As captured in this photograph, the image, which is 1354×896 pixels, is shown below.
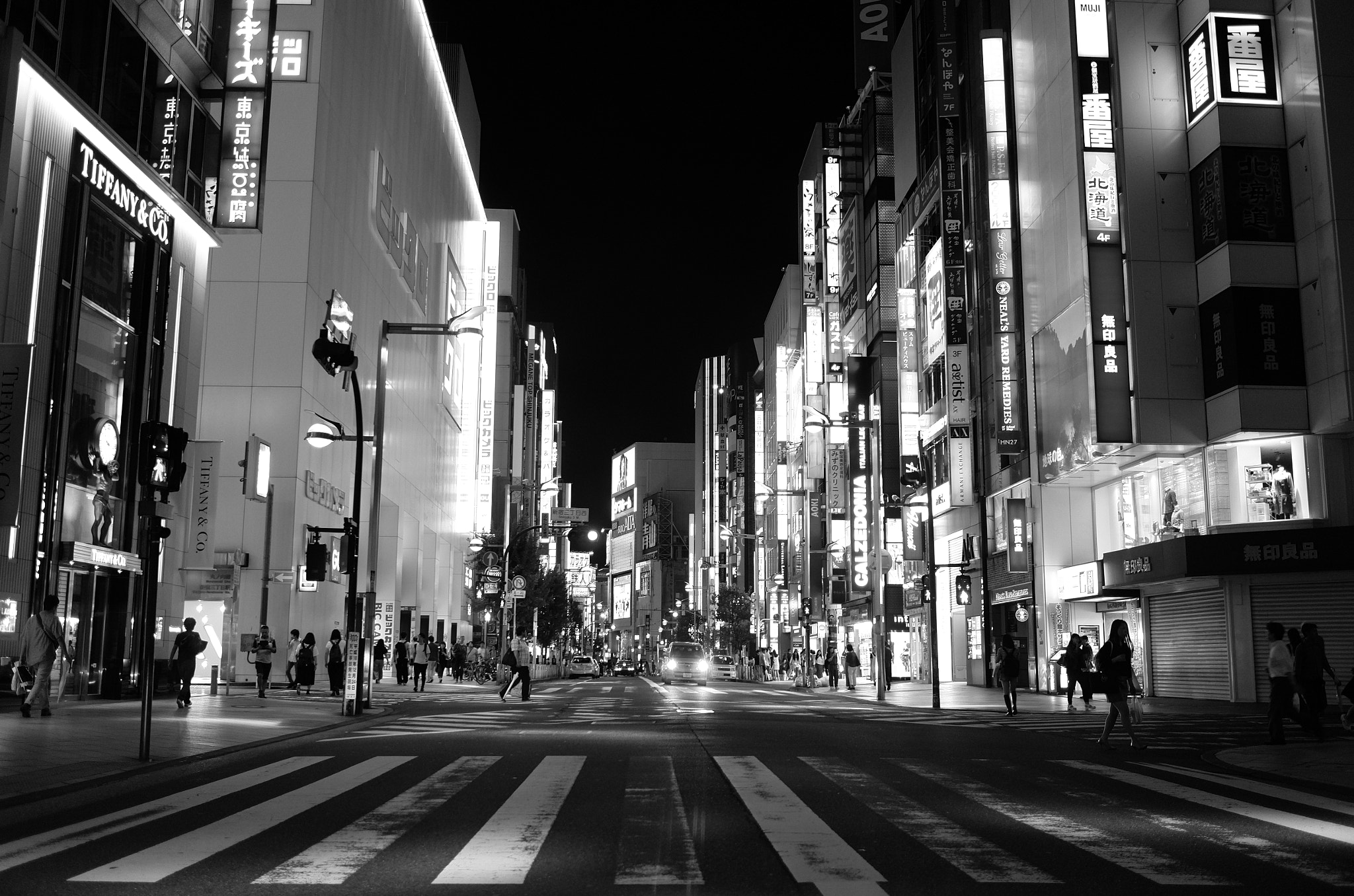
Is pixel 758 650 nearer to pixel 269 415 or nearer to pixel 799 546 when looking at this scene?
pixel 799 546

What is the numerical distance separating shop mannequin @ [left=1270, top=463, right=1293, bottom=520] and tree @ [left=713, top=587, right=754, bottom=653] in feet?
233

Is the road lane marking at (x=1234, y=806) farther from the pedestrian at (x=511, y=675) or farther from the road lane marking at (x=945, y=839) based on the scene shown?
the pedestrian at (x=511, y=675)

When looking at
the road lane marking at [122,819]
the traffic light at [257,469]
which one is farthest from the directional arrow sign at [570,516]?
the road lane marking at [122,819]

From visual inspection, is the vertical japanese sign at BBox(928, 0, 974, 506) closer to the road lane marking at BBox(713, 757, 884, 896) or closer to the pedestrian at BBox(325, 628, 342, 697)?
the pedestrian at BBox(325, 628, 342, 697)

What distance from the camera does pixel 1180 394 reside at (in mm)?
29156

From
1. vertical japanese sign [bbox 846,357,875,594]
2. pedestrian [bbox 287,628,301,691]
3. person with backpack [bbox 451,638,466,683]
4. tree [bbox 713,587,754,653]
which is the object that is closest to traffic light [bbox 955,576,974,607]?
vertical japanese sign [bbox 846,357,875,594]

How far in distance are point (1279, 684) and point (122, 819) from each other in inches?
579

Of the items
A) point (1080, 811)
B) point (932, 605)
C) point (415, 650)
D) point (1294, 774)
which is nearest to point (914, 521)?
point (932, 605)

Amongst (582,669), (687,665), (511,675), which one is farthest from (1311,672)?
(582,669)

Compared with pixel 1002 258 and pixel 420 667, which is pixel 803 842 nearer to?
pixel 420 667

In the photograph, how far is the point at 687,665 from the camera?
50656 millimetres

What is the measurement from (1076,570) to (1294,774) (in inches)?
917

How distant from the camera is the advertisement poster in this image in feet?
105

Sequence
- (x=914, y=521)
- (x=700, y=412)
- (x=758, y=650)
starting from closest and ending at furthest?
1. (x=914, y=521)
2. (x=758, y=650)
3. (x=700, y=412)
